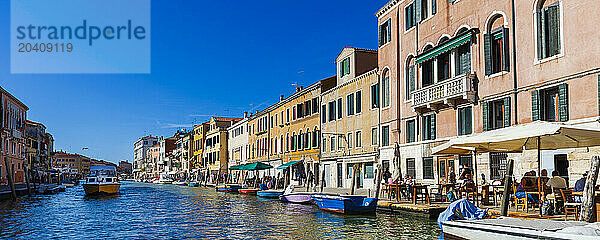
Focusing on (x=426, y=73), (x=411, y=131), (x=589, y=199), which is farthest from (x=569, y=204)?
(x=411, y=131)

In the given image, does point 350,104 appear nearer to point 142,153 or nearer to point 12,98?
point 12,98

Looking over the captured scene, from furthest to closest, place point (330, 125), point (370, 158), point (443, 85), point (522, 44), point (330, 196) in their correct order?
point (330, 125), point (370, 158), point (443, 85), point (330, 196), point (522, 44)

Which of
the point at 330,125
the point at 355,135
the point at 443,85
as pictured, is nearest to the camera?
the point at 443,85

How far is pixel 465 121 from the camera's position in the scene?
21516mm

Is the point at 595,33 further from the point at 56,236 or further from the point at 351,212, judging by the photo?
the point at 56,236

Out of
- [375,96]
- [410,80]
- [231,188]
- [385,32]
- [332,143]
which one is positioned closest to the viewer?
[410,80]

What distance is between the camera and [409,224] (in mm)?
16125

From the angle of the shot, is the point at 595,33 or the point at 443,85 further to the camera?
the point at 443,85

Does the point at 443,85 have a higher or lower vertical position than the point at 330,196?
higher

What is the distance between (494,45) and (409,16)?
246 inches

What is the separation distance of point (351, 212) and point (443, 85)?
6713mm

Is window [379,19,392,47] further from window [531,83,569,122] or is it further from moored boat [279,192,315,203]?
Answer: window [531,83,569,122]

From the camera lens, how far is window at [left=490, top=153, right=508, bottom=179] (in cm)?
1923

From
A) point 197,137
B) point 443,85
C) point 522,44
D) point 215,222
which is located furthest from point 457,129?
point 197,137
